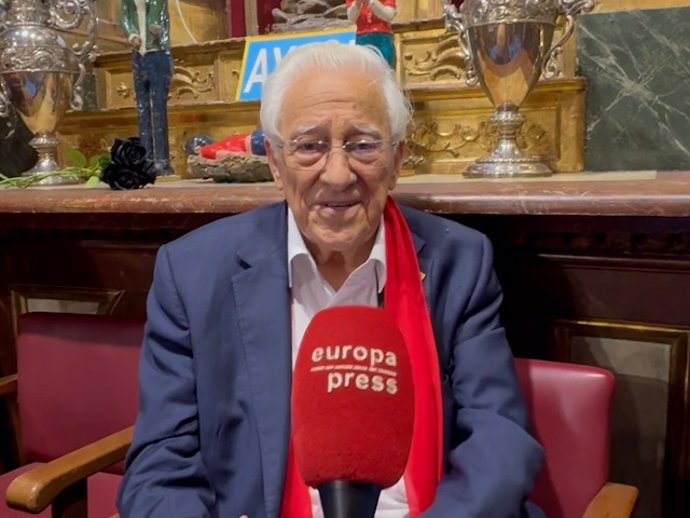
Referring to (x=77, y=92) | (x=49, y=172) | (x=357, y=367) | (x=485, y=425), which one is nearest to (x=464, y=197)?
(x=485, y=425)

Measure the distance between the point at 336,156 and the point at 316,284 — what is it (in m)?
0.22

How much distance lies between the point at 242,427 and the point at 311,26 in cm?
115

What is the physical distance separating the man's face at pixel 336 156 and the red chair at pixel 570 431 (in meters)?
0.36

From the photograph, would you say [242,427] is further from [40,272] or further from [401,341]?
[40,272]

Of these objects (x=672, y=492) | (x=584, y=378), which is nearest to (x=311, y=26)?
(x=584, y=378)

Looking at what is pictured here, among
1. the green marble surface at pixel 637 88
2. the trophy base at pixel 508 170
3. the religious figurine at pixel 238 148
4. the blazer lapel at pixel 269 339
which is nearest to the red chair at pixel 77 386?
the religious figurine at pixel 238 148

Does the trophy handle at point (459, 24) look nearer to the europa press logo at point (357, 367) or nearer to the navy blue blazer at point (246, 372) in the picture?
the navy blue blazer at point (246, 372)

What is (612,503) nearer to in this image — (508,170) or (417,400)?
(417,400)

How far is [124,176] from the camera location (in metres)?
1.48

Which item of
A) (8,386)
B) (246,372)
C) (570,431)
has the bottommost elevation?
(8,386)

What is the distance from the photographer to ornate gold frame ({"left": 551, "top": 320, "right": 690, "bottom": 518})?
1305mm

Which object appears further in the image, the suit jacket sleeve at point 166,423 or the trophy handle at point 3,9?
the trophy handle at point 3,9

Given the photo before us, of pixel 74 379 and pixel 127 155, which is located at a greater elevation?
pixel 127 155

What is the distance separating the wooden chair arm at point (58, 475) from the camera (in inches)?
45.5
